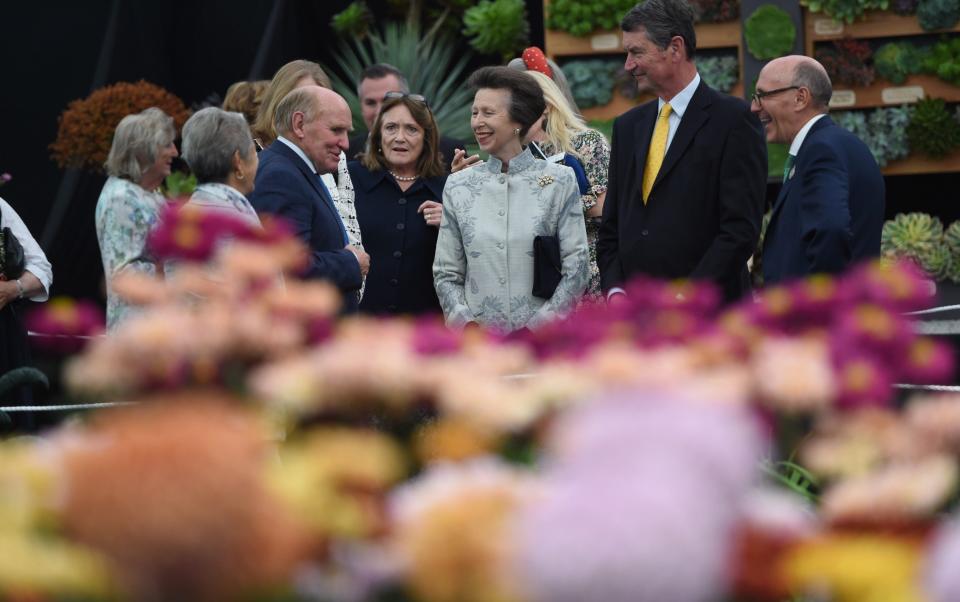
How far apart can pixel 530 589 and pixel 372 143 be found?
11.1 feet

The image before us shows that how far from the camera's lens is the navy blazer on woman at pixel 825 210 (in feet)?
11.3

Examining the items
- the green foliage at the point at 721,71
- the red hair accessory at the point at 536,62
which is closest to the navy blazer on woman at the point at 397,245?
the red hair accessory at the point at 536,62

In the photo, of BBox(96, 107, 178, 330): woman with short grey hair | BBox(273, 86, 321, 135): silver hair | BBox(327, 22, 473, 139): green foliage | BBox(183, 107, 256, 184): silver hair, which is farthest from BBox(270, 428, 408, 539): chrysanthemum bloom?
BBox(327, 22, 473, 139): green foliage

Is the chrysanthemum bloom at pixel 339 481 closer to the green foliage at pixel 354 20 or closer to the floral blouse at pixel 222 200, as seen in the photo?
the floral blouse at pixel 222 200

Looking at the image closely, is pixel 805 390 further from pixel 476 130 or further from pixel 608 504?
pixel 476 130

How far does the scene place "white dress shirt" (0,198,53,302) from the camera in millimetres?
4387

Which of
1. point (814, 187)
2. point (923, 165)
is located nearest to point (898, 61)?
point (923, 165)

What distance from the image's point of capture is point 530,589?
25.6 inches

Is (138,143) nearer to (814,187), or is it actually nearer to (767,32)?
(814,187)

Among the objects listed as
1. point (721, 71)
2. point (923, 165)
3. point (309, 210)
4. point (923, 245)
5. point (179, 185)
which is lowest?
point (923, 245)

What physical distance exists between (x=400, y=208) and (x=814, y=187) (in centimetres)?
110

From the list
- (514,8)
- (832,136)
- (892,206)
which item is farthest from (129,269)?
(892,206)

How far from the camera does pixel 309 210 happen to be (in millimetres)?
3305

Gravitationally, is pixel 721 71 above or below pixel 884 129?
above
